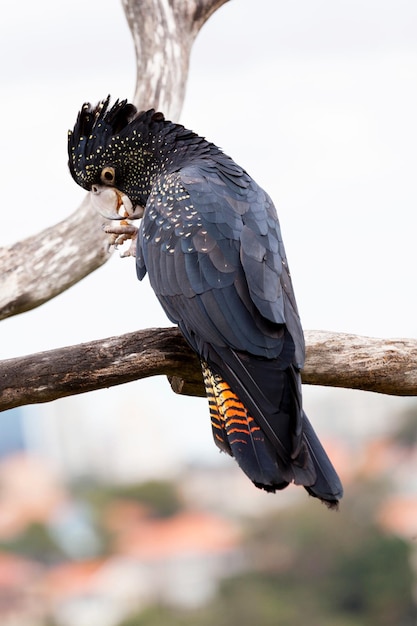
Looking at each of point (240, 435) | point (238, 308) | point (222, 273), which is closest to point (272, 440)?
point (240, 435)

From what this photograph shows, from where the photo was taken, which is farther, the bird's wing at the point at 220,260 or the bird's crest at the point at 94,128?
the bird's crest at the point at 94,128

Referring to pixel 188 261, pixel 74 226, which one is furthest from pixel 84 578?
pixel 188 261

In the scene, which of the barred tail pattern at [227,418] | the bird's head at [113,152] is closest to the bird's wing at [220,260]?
the barred tail pattern at [227,418]

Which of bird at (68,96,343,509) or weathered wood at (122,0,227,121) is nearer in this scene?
bird at (68,96,343,509)

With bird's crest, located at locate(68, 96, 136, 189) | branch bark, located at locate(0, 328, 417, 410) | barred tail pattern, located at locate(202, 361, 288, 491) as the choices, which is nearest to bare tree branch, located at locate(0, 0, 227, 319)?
bird's crest, located at locate(68, 96, 136, 189)

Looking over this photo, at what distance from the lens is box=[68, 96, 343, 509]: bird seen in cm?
266

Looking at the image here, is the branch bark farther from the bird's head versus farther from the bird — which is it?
the bird's head

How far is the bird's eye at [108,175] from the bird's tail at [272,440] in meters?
1.15

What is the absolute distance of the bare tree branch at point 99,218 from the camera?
4.18 meters

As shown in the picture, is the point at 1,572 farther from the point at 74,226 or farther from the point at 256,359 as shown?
the point at 256,359

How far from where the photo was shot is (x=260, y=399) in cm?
270

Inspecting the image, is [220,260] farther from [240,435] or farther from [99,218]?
[99,218]

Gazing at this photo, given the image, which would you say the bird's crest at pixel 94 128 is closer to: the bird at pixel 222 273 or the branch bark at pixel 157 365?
the bird at pixel 222 273

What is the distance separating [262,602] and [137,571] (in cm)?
305
